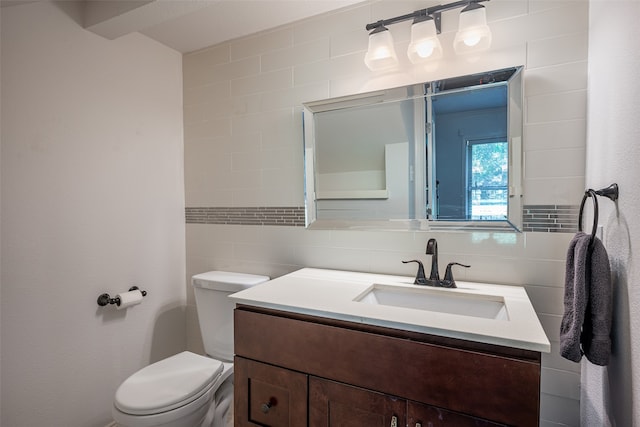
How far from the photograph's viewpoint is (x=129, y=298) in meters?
1.70

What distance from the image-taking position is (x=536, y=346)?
80 cm

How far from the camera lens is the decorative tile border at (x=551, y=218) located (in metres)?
1.22

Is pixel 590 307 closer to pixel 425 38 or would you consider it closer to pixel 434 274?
pixel 434 274

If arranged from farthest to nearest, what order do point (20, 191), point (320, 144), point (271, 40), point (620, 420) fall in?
point (271, 40), point (320, 144), point (20, 191), point (620, 420)

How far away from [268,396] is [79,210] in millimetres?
1266

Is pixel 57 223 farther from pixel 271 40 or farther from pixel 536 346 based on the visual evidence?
pixel 536 346

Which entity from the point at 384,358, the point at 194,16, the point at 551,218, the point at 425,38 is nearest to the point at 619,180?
the point at 551,218

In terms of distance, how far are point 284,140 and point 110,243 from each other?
1.07 m

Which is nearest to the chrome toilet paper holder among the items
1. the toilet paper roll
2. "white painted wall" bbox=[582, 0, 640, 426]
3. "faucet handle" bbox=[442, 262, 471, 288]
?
the toilet paper roll

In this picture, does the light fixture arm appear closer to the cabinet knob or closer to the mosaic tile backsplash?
the mosaic tile backsplash

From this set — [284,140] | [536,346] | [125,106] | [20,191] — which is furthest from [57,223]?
[536,346]

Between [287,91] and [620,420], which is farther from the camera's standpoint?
[287,91]

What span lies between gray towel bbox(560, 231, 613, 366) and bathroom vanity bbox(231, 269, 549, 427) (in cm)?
10

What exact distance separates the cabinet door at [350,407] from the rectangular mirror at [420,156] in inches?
29.0
